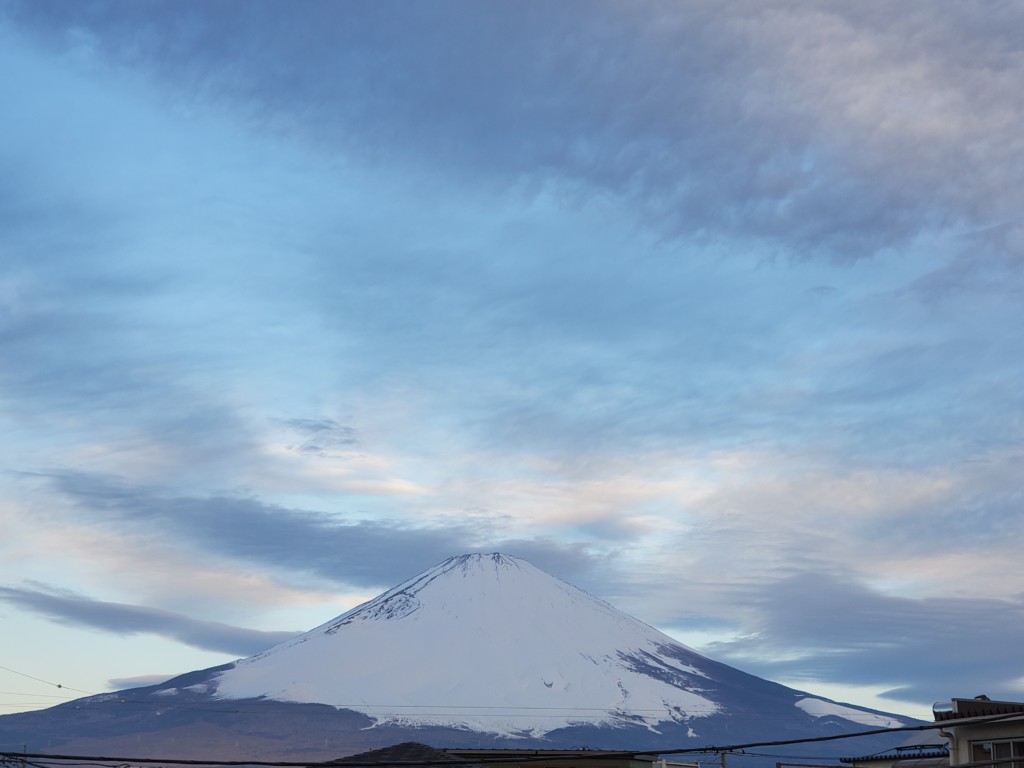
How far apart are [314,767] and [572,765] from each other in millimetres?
29915

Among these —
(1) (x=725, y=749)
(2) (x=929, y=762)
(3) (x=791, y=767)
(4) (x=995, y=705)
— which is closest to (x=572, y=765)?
(3) (x=791, y=767)

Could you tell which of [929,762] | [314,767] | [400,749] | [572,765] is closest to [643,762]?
[572,765]

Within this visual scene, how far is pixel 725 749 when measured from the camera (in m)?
31.5

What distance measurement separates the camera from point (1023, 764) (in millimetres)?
37000

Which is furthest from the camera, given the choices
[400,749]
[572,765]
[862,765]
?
[572,765]

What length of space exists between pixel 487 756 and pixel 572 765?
5652mm

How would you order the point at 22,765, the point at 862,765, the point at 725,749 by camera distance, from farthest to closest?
the point at 862,765 < the point at 22,765 < the point at 725,749

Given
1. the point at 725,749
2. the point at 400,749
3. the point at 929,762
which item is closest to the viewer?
the point at 725,749

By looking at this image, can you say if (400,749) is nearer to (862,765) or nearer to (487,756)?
(487,756)

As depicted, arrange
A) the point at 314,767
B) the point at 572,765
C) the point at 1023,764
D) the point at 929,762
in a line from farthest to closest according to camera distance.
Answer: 1. the point at 572,765
2. the point at 929,762
3. the point at 314,767
4. the point at 1023,764

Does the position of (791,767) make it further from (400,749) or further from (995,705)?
(995,705)

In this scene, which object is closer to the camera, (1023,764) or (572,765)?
(1023,764)

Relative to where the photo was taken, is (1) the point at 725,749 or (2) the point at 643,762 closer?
(1) the point at 725,749

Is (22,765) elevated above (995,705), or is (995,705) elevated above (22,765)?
(995,705)
